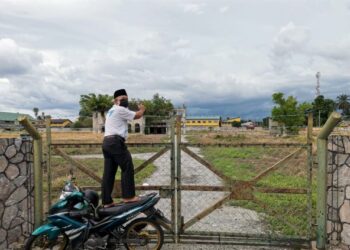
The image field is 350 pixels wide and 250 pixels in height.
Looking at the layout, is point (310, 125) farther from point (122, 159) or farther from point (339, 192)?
point (122, 159)

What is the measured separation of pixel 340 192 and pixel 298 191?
633 mm

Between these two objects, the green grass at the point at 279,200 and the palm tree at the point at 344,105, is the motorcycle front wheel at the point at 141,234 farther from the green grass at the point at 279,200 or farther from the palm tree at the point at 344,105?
the palm tree at the point at 344,105

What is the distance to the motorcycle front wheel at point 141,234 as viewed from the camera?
552 cm

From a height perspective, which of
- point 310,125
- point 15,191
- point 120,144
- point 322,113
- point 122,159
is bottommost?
point 15,191

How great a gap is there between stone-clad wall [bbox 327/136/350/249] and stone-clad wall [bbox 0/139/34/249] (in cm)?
482

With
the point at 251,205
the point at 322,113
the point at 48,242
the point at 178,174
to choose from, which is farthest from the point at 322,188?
the point at 322,113

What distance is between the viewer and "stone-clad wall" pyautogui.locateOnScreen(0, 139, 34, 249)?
5.93m

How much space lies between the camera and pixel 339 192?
18.9ft

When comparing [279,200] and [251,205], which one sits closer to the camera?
[251,205]

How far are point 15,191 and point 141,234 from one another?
2.19 metres

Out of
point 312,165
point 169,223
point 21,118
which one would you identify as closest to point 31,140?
point 21,118

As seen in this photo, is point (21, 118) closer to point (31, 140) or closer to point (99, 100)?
point (31, 140)

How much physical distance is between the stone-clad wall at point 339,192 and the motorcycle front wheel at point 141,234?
8.65 feet

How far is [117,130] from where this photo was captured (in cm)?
570
